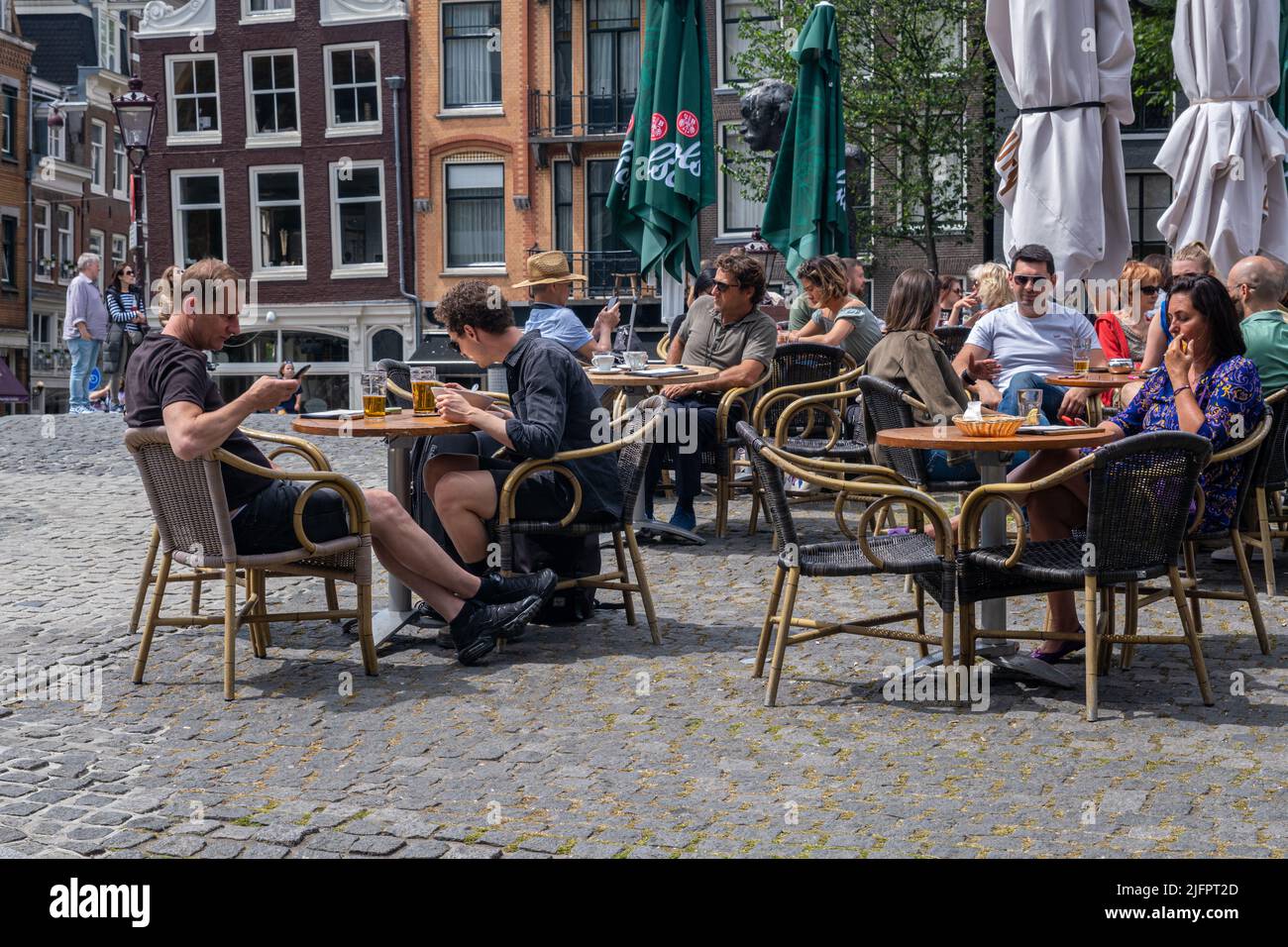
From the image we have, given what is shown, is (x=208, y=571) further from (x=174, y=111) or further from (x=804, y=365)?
(x=174, y=111)

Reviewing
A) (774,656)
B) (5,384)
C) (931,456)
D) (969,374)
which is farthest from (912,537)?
(5,384)

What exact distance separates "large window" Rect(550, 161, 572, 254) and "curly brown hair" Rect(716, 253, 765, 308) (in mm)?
25212

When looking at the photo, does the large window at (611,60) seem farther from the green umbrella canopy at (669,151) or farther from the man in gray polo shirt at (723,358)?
the man in gray polo shirt at (723,358)

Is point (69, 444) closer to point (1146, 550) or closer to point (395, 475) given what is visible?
point (395, 475)

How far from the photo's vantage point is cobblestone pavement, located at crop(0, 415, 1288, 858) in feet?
13.1

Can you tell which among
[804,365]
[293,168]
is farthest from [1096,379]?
[293,168]

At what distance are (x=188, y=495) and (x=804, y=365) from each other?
4441 mm

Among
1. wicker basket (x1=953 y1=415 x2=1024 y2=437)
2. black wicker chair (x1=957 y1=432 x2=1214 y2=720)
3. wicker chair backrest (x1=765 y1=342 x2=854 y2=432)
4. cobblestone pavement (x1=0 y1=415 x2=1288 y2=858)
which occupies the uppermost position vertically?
wicker chair backrest (x1=765 y1=342 x2=854 y2=432)

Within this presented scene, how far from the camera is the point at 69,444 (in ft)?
48.2

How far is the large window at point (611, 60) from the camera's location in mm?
33219

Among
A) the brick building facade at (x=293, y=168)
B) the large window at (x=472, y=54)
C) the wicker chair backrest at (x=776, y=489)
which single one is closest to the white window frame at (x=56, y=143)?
the brick building facade at (x=293, y=168)

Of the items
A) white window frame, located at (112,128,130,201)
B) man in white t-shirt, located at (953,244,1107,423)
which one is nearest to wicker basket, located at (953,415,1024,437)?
man in white t-shirt, located at (953,244,1107,423)

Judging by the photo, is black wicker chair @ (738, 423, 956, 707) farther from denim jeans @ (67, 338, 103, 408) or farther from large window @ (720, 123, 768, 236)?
large window @ (720, 123, 768, 236)
